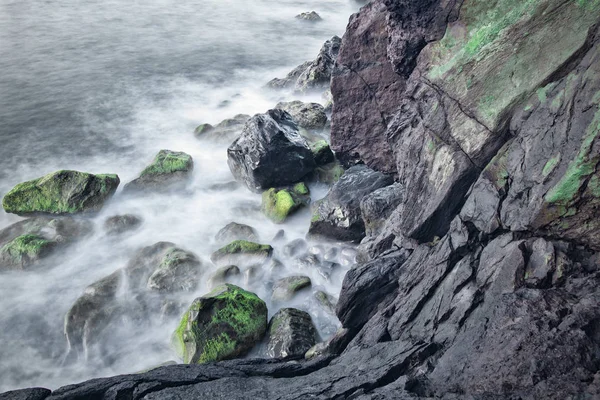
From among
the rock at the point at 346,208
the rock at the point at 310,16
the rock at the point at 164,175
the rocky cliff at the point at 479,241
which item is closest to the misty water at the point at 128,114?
the rock at the point at 164,175

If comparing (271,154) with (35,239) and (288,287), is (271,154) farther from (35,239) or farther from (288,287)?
(35,239)

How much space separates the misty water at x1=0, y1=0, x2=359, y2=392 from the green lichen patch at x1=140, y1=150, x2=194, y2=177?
677 millimetres

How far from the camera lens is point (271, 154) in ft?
51.1

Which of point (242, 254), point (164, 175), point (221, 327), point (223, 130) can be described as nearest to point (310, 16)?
point (223, 130)

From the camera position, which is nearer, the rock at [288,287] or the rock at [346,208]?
the rock at [288,287]

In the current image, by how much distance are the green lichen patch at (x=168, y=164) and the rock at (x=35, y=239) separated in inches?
126

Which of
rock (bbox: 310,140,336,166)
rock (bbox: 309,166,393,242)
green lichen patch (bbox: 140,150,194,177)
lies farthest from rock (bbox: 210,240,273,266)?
green lichen patch (bbox: 140,150,194,177)

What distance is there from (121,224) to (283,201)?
5.62m

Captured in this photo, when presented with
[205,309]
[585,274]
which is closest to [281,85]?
[205,309]

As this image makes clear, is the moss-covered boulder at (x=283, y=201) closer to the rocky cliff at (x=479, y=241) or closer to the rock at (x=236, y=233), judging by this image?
the rock at (x=236, y=233)

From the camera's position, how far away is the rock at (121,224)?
1529 cm

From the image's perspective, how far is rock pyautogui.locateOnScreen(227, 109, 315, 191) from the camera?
1567 centimetres

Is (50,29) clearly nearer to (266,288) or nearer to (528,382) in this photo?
(266,288)

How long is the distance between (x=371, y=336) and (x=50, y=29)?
35.5 metres
